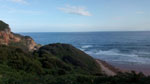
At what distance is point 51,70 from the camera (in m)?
14.9

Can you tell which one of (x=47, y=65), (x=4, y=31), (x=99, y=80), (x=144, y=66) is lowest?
(x=144, y=66)

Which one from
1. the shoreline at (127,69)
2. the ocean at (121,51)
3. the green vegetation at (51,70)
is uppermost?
the green vegetation at (51,70)

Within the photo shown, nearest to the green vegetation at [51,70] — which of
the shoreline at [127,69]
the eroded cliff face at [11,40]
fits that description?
the shoreline at [127,69]

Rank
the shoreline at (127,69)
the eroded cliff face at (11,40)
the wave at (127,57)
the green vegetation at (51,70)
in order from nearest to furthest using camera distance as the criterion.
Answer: the green vegetation at (51,70) < the shoreline at (127,69) < the eroded cliff face at (11,40) < the wave at (127,57)

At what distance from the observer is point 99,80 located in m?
8.05

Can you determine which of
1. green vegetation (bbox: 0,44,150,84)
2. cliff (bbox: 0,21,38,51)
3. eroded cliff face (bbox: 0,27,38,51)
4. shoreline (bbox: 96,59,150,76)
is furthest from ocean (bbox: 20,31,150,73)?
cliff (bbox: 0,21,38,51)

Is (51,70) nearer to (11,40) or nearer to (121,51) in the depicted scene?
(11,40)

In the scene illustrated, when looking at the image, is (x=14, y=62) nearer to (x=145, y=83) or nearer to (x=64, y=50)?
(x=145, y=83)

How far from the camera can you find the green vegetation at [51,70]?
25.3 ft

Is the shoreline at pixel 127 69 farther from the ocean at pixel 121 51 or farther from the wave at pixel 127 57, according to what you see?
the wave at pixel 127 57

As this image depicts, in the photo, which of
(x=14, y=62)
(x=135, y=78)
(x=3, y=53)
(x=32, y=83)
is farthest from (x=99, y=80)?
(x=3, y=53)

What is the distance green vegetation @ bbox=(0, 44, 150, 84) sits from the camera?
25.3ft

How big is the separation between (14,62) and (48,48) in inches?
613

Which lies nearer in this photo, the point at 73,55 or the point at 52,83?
the point at 52,83
